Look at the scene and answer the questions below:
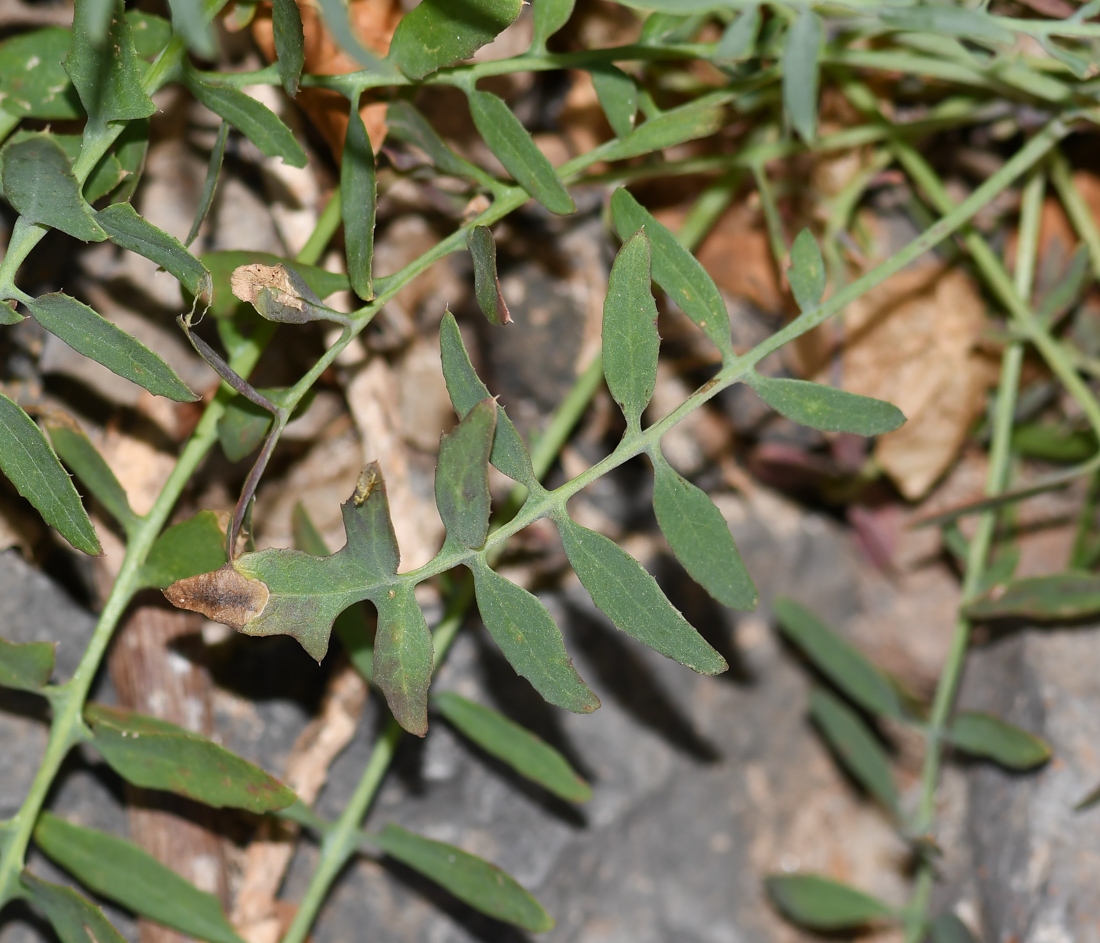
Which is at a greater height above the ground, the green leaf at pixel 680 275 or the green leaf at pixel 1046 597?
the green leaf at pixel 1046 597

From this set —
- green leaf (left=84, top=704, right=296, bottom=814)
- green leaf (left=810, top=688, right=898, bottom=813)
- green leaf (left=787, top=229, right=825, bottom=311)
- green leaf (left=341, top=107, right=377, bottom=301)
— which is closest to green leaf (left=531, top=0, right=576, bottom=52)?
green leaf (left=341, top=107, right=377, bottom=301)

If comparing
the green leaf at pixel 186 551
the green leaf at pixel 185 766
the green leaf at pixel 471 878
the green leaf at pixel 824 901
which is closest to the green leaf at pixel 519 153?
the green leaf at pixel 186 551

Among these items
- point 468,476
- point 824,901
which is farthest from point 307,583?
point 824,901

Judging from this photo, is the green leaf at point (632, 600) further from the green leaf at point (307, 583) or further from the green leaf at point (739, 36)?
the green leaf at point (739, 36)

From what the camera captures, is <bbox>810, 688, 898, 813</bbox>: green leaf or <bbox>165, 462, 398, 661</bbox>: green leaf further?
<bbox>810, 688, 898, 813</bbox>: green leaf

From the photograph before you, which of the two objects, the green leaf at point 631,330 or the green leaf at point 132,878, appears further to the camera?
the green leaf at point 132,878

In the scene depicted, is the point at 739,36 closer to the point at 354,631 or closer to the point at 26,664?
the point at 354,631

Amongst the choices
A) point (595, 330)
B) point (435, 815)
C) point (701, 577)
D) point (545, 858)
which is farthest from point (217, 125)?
point (545, 858)

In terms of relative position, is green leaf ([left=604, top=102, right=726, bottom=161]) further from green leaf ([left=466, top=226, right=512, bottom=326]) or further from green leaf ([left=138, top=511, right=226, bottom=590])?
green leaf ([left=138, top=511, right=226, bottom=590])
